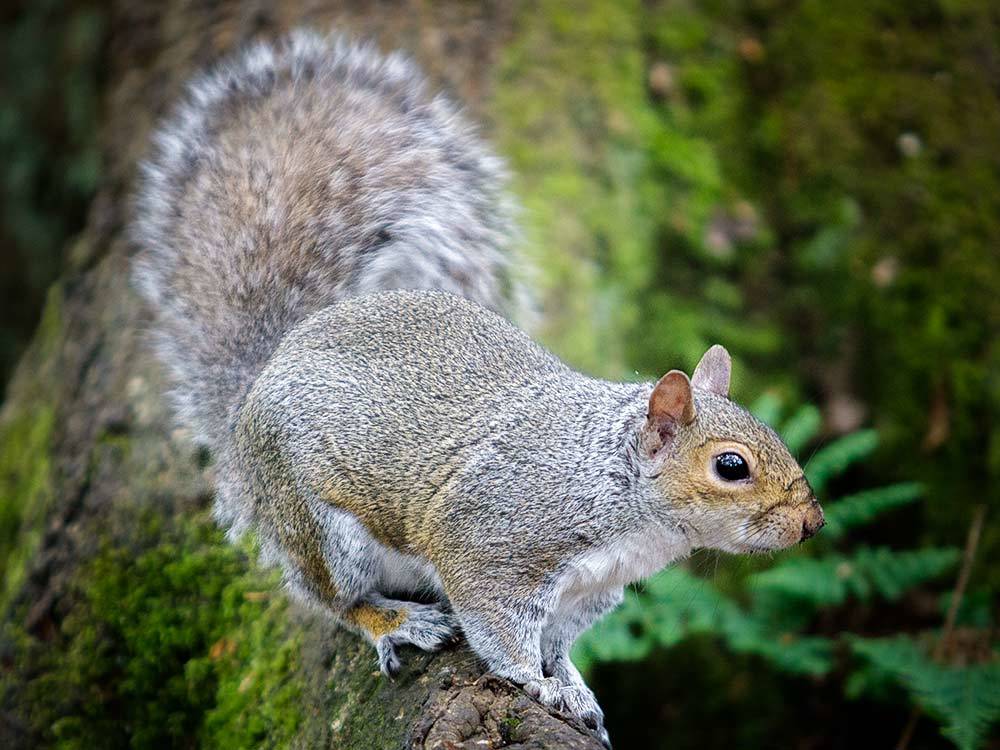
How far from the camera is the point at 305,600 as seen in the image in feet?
8.66

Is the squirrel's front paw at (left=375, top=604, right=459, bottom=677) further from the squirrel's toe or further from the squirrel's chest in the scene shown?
the squirrel's chest

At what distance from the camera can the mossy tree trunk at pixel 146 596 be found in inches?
91.4

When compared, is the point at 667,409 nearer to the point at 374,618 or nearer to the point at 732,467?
the point at 732,467

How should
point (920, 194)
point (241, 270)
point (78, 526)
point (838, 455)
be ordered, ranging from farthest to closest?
point (920, 194), point (838, 455), point (78, 526), point (241, 270)

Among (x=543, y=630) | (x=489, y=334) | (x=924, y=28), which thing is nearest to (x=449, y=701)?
(x=543, y=630)

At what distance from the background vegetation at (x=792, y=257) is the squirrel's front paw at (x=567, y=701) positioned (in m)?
1.32

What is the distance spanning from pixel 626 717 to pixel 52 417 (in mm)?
2249

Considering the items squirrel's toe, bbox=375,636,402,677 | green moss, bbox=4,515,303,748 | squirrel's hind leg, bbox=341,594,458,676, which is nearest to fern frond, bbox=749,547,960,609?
squirrel's hind leg, bbox=341,594,458,676

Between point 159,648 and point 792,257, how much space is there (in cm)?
252

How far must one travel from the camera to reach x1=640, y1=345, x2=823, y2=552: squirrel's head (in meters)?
2.28

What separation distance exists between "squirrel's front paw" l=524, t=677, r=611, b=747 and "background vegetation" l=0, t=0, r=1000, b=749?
4.34 ft

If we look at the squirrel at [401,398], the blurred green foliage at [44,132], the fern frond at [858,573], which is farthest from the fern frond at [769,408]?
the blurred green foliage at [44,132]

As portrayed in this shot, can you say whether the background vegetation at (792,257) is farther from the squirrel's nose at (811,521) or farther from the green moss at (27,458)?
the squirrel's nose at (811,521)

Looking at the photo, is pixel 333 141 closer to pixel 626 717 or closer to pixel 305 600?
pixel 305 600
